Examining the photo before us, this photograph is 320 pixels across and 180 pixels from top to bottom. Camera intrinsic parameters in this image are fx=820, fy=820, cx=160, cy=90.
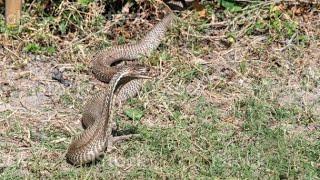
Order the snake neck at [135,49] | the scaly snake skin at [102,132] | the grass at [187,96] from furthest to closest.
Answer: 1. the snake neck at [135,49]
2. the grass at [187,96]
3. the scaly snake skin at [102,132]

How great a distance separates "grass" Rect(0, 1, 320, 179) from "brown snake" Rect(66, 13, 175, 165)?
0.09m

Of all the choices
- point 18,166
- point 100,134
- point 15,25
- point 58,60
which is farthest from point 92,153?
point 15,25

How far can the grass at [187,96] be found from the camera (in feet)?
19.5

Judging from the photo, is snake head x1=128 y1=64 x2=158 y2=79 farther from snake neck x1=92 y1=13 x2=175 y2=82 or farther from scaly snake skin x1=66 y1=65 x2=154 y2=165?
snake neck x1=92 y1=13 x2=175 y2=82

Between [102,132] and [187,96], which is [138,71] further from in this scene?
[187,96]

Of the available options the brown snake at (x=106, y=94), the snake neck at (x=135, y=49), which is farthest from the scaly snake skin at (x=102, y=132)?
the snake neck at (x=135, y=49)

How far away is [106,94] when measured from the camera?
229 inches

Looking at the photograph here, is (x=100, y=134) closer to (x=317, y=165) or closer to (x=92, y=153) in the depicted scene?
(x=92, y=153)

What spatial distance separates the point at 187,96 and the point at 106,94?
1330 millimetres

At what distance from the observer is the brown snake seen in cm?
585

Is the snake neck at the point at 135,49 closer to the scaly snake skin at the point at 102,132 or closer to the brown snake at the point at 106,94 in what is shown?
the brown snake at the point at 106,94

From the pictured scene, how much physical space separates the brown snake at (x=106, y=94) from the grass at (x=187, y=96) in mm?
89

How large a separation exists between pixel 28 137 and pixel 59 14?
208cm

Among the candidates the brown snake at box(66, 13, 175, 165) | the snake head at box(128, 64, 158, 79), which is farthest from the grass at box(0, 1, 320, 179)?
the snake head at box(128, 64, 158, 79)
